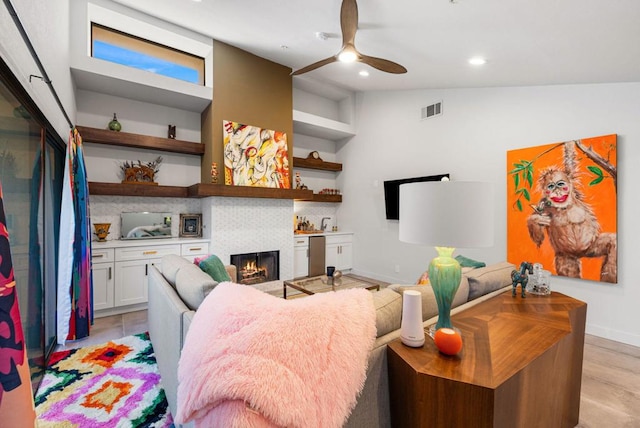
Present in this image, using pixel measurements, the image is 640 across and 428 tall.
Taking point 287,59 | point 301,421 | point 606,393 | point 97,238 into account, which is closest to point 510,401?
point 301,421

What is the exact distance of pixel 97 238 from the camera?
3.62m

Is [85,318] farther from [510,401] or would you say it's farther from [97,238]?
[510,401]

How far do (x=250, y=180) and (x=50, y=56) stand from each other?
2.46 meters

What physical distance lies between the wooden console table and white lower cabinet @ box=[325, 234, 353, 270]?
384 centimetres

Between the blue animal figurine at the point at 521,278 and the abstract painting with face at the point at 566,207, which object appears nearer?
the blue animal figurine at the point at 521,278

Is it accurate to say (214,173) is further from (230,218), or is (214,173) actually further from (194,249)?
(194,249)

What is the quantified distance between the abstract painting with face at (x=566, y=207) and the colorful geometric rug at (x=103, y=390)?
12.8ft

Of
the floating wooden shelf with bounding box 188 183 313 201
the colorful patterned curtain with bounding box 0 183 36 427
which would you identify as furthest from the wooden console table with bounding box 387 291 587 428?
the floating wooden shelf with bounding box 188 183 313 201

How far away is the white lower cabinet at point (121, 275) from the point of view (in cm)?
327

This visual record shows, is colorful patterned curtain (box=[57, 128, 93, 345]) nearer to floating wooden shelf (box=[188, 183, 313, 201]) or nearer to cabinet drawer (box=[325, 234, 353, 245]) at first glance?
floating wooden shelf (box=[188, 183, 313, 201])

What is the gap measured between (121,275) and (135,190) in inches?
44.3

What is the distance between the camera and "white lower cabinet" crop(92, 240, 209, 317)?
3.27 m

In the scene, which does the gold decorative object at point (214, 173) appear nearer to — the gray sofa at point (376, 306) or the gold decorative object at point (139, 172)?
the gold decorative object at point (139, 172)

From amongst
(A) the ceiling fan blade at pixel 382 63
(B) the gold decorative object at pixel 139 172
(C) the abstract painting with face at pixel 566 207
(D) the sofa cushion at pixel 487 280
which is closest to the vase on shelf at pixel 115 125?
(B) the gold decorative object at pixel 139 172
